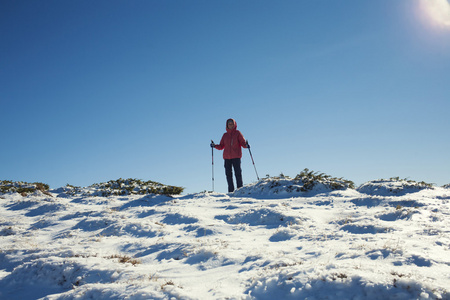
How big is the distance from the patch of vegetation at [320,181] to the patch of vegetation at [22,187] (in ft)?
46.1

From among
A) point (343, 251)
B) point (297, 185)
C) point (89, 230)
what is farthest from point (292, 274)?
point (297, 185)

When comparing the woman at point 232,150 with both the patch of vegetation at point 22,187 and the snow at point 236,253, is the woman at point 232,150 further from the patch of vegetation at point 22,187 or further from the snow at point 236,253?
the patch of vegetation at point 22,187

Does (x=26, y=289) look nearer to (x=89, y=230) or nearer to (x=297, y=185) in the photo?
(x=89, y=230)

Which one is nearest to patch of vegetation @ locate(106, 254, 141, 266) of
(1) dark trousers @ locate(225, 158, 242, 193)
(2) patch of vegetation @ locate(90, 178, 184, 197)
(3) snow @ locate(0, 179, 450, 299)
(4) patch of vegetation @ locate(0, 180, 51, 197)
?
(3) snow @ locate(0, 179, 450, 299)

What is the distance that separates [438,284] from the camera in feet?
10.5

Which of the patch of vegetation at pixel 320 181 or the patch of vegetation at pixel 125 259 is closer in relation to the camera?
the patch of vegetation at pixel 125 259

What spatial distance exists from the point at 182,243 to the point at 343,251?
3.19 m

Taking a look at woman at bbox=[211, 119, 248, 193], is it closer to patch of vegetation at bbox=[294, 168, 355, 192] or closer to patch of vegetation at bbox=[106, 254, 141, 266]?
patch of vegetation at bbox=[294, 168, 355, 192]

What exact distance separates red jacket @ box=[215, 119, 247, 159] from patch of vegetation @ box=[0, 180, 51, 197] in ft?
33.9

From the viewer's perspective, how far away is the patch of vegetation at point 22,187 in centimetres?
1504

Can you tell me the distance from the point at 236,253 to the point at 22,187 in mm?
16589

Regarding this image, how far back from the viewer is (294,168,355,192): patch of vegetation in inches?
505

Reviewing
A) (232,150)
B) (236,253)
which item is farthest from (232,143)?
(236,253)

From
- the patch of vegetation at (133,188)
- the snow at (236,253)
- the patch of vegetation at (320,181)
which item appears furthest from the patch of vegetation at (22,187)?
the patch of vegetation at (320,181)
